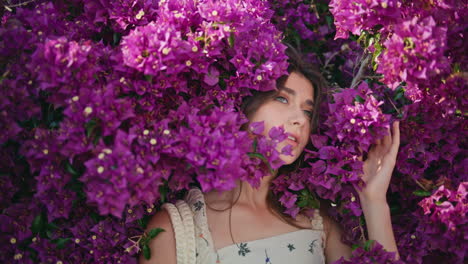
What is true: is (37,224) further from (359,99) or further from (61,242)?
(359,99)

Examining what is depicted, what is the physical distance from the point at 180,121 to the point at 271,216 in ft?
2.34

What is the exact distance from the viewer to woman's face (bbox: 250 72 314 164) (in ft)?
6.12

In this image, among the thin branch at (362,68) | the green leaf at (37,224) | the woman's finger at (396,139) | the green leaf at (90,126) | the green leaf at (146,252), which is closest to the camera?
the green leaf at (90,126)

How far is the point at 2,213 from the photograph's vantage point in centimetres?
160

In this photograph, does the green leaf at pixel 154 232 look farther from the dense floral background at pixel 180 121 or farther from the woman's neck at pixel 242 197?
the woman's neck at pixel 242 197

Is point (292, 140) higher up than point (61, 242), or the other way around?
point (292, 140)

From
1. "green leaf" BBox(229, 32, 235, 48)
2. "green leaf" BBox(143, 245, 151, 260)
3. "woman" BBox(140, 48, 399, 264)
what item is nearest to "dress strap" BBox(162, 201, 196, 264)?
"woman" BBox(140, 48, 399, 264)

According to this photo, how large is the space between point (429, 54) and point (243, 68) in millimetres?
637

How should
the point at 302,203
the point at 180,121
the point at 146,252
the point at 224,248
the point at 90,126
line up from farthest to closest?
the point at 302,203 → the point at 224,248 → the point at 146,252 → the point at 180,121 → the point at 90,126

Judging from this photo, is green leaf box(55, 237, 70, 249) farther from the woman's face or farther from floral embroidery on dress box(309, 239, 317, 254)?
floral embroidery on dress box(309, 239, 317, 254)

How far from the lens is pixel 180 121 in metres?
1.58

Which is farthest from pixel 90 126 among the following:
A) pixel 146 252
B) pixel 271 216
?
pixel 271 216

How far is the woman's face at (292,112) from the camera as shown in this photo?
186 cm

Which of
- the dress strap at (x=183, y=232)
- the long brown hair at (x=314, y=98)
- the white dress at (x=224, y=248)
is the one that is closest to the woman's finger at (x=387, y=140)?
the long brown hair at (x=314, y=98)
